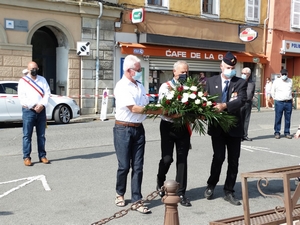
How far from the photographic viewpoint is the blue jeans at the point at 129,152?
18.3 ft

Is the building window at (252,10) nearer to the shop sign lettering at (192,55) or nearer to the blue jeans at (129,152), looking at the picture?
the shop sign lettering at (192,55)

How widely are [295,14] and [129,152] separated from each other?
80.6ft

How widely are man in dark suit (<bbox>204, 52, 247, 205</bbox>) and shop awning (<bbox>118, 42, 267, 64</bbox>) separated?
1486 centimetres

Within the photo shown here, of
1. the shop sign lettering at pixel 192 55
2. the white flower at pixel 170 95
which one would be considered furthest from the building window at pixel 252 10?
the white flower at pixel 170 95

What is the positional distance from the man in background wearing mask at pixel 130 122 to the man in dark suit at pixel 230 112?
3.20 ft

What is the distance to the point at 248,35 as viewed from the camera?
24750 millimetres

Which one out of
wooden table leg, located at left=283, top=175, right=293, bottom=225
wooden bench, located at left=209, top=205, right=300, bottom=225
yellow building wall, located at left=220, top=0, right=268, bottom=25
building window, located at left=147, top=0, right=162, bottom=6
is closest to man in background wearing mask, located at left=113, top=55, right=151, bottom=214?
wooden bench, located at left=209, top=205, right=300, bottom=225

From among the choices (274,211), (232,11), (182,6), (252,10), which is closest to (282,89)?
(274,211)

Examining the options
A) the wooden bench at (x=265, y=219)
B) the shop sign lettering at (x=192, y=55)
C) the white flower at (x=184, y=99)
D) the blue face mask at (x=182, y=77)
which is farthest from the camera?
the shop sign lettering at (x=192, y=55)

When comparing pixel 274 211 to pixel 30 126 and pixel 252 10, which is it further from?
pixel 252 10

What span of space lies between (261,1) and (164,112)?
22614 millimetres

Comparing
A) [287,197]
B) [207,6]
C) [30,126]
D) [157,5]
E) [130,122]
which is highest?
[207,6]

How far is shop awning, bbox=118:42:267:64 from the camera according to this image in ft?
68.2

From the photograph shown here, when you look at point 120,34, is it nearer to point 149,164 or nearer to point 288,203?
point 149,164
